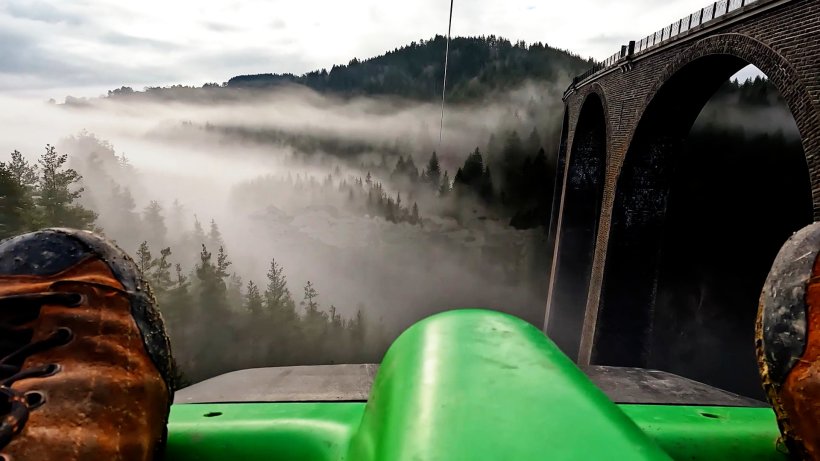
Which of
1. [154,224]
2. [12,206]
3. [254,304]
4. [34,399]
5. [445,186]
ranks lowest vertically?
[254,304]

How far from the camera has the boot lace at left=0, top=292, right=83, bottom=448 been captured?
0.91 m

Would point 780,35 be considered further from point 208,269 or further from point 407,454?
point 208,269

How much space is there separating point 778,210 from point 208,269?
1302 inches

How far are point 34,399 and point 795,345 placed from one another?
1553 mm

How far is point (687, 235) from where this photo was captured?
1986 centimetres

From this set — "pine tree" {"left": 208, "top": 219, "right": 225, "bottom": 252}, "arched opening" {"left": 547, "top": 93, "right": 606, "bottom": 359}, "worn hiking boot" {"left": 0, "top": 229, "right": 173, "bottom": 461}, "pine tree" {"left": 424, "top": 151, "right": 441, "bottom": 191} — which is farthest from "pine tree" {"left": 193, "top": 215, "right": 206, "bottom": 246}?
"worn hiking boot" {"left": 0, "top": 229, "right": 173, "bottom": 461}

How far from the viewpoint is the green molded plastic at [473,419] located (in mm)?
684

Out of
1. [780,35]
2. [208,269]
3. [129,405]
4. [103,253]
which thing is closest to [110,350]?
[129,405]

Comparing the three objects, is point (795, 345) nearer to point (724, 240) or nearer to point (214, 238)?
point (724, 240)

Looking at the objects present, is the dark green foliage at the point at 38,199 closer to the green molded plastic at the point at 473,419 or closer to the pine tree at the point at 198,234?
the green molded plastic at the point at 473,419

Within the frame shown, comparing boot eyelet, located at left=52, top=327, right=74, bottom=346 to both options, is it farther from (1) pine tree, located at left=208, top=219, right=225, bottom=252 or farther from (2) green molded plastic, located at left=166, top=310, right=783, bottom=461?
(1) pine tree, located at left=208, top=219, right=225, bottom=252

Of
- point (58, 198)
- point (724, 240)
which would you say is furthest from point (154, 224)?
point (724, 240)

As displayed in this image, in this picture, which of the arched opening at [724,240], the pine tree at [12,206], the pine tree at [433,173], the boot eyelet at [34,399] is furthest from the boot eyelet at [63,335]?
the pine tree at [433,173]

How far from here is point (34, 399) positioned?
0.91 metres
